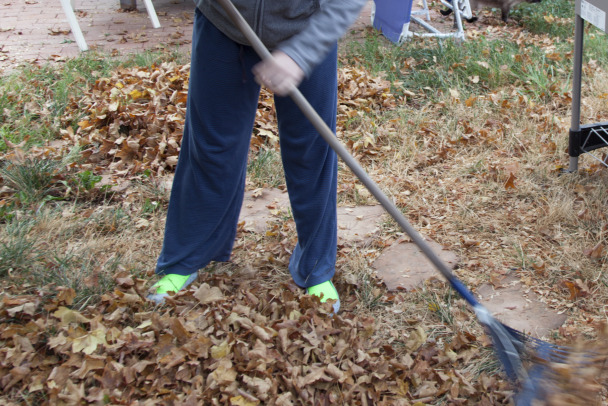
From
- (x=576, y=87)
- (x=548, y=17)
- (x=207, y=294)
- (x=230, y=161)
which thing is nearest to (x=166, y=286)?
(x=207, y=294)

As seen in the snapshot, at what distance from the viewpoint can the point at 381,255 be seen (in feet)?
9.00

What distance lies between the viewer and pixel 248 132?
2.11 meters

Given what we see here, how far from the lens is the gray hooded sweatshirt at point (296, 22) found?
163 centimetres

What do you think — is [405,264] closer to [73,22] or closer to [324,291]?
[324,291]

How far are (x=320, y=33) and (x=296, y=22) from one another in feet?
0.57

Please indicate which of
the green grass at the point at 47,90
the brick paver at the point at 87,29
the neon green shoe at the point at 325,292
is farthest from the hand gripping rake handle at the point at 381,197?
the brick paver at the point at 87,29

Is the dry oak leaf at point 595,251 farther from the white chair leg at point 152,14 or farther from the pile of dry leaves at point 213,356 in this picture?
the white chair leg at point 152,14

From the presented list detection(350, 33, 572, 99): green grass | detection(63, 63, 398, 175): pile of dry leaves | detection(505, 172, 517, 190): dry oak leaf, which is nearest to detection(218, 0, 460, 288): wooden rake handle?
detection(505, 172, 517, 190): dry oak leaf

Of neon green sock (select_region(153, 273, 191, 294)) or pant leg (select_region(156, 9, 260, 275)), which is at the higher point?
pant leg (select_region(156, 9, 260, 275))

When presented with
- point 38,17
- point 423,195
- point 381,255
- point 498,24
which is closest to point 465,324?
point 381,255

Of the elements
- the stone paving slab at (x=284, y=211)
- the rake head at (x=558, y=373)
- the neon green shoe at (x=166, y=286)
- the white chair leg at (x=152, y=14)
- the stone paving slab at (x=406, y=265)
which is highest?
the white chair leg at (x=152, y=14)

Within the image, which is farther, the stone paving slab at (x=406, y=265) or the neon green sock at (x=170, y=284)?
the stone paving slab at (x=406, y=265)

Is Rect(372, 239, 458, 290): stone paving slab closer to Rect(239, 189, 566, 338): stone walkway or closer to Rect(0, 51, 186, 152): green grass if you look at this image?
Rect(239, 189, 566, 338): stone walkway

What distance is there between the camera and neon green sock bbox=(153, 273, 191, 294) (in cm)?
223
